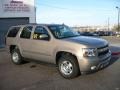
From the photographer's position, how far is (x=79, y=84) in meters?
7.37

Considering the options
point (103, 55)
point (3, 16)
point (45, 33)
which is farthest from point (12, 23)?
point (103, 55)

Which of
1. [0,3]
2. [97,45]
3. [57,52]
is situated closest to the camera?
[97,45]

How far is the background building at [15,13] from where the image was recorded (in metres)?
23.6

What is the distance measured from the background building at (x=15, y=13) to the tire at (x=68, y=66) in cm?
1635

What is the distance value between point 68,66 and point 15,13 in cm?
1715

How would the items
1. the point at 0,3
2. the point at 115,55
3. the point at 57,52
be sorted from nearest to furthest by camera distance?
1. the point at 57,52
2. the point at 115,55
3. the point at 0,3

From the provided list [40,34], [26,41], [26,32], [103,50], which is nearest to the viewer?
[103,50]

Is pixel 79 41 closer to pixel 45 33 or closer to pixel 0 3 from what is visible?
pixel 45 33

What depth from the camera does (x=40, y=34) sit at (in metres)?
9.22

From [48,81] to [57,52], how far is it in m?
1.10

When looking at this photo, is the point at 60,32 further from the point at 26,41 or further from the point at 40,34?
the point at 26,41

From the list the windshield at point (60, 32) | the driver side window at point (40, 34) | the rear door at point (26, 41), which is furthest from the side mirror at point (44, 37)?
the rear door at point (26, 41)

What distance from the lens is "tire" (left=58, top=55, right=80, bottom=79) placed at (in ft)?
25.9

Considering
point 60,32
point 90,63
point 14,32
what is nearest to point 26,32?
point 14,32
